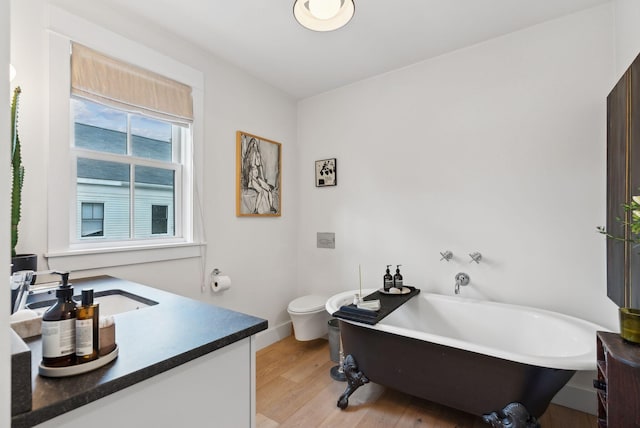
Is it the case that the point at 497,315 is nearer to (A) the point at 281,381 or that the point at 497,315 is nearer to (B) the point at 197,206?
(A) the point at 281,381

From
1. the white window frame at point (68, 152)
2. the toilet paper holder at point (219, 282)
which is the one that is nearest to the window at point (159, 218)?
the white window frame at point (68, 152)

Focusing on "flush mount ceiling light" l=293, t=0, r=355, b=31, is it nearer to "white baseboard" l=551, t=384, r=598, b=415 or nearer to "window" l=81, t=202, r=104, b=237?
"window" l=81, t=202, r=104, b=237

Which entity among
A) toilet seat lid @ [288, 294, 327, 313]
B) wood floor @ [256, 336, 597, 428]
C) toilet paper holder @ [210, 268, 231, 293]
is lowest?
wood floor @ [256, 336, 597, 428]

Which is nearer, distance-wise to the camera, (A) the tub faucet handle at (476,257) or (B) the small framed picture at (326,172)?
(A) the tub faucet handle at (476,257)

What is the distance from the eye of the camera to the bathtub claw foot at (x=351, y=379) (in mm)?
1966

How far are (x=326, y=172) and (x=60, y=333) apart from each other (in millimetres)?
2605

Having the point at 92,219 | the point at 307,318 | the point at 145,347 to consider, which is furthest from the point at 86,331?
the point at 307,318

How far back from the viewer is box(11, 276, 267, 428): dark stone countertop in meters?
0.61

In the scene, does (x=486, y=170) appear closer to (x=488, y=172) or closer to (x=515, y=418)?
(x=488, y=172)

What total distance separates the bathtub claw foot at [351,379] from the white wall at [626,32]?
2.27 metres

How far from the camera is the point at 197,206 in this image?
2361 millimetres

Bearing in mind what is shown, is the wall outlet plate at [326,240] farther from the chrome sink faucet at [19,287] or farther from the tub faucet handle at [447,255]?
the chrome sink faucet at [19,287]

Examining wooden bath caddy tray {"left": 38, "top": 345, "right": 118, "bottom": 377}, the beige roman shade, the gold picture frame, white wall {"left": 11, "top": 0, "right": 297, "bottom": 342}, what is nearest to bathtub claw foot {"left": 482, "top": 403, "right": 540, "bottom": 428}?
wooden bath caddy tray {"left": 38, "top": 345, "right": 118, "bottom": 377}

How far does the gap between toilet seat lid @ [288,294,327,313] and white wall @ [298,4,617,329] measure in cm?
22
